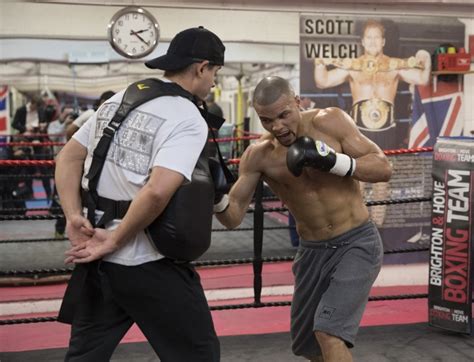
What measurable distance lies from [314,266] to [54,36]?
2813mm

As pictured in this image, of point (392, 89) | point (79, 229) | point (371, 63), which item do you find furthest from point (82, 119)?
point (79, 229)

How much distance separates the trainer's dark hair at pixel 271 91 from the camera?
2256 mm

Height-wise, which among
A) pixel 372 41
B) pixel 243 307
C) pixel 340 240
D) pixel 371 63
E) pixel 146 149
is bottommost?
pixel 243 307

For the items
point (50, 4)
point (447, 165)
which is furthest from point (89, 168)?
point (50, 4)

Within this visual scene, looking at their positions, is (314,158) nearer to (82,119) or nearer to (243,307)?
(243,307)

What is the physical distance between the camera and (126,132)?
169 centimetres

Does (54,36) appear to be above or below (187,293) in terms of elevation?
above

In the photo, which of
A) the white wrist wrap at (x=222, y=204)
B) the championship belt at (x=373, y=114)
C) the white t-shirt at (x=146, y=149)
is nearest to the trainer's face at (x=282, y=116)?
the white wrist wrap at (x=222, y=204)

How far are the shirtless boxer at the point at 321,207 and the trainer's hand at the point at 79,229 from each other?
23.9 inches

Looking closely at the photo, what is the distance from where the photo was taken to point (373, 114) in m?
4.79

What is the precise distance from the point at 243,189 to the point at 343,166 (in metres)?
0.40

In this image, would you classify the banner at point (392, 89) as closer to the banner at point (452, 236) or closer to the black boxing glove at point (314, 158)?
the banner at point (452, 236)

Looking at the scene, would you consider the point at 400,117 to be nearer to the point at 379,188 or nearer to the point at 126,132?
the point at 379,188

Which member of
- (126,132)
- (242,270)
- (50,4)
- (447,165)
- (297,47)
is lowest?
(242,270)
